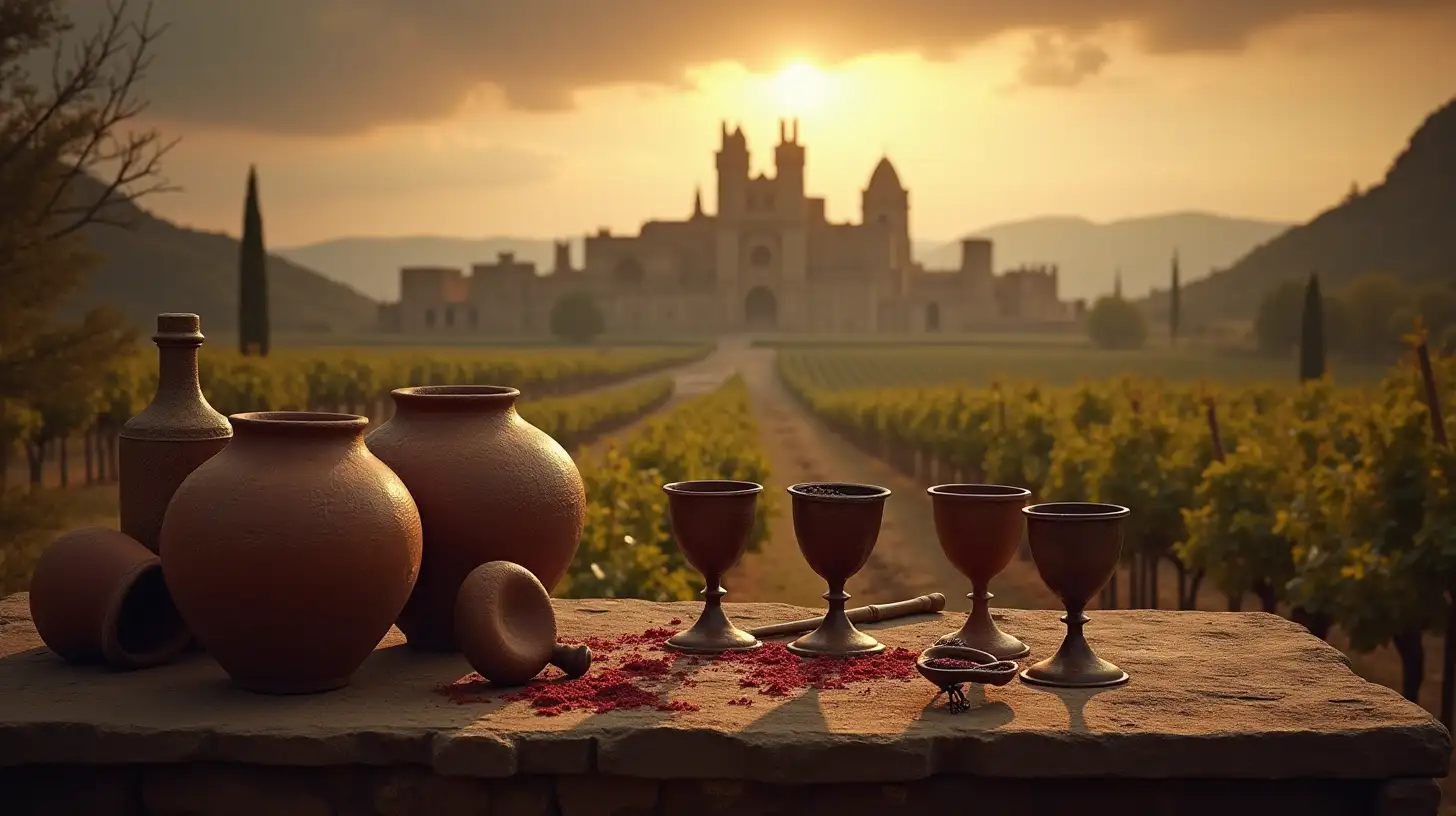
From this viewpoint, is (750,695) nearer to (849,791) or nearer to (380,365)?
(849,791)

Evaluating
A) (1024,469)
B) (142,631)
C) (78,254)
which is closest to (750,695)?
(142,631)

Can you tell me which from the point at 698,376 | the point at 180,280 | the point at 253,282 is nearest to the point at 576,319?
the point at 698,376

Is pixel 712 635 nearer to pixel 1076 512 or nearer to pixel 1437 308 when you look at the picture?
pixel 1076 512

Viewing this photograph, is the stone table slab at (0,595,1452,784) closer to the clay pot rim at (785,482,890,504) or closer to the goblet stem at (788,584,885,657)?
the goblet stem at (788,584,885,657)

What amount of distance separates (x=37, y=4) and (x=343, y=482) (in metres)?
8.62

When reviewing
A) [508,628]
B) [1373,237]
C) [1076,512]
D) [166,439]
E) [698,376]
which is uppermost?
[1373,237]

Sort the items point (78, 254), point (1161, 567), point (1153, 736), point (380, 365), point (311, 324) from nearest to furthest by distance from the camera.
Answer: point (1153, 736)
point (78, 254)
point (1161, 567)
point (380, 365)
point (311, 324)

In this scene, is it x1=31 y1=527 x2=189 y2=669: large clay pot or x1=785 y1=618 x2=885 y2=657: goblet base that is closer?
x1=31 y1=527 x2=189 y2=669: large clay pot

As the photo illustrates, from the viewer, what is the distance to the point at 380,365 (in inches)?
1188

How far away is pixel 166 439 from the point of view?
4.45 meters

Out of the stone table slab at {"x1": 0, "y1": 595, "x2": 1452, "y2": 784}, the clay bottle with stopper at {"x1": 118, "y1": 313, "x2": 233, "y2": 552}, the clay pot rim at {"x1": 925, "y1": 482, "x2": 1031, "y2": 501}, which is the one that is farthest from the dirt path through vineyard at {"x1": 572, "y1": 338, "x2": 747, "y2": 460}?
the stone table slab at {"x1": 0, "y1": 595, "x2": 1452, "y2": 784}

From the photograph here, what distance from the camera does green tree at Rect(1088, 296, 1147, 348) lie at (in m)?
70.2

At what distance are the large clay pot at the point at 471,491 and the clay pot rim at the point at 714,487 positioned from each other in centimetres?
33

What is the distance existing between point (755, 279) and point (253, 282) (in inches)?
2063
